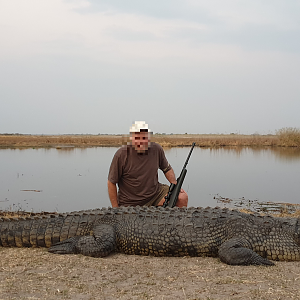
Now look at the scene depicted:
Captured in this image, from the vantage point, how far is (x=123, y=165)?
5832 mm

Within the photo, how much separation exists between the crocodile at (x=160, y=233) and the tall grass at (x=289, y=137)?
32.6 m

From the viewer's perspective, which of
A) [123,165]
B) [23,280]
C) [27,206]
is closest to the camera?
[23,280]

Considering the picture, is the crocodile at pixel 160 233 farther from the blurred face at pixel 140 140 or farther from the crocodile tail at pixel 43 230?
the blurred face at pixel 140 140

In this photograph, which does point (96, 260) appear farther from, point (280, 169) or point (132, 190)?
point (280, 169)

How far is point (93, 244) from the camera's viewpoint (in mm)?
4691

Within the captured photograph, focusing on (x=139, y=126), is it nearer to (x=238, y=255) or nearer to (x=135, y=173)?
(x=135, y=173)

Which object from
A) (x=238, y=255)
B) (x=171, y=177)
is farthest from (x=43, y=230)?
(x=238, y=255)

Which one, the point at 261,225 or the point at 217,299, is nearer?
the point at 217,299

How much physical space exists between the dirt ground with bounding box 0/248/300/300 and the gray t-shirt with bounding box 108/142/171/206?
1460 mm

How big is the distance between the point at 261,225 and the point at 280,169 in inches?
583

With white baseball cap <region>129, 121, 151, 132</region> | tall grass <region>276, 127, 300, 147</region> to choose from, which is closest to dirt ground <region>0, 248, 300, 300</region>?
white baseball cap <region>129, 121, 151, 132</region>

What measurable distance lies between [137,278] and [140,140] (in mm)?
2540

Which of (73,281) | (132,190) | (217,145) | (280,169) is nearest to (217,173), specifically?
(280,169)

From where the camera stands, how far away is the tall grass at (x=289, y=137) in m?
34.9
